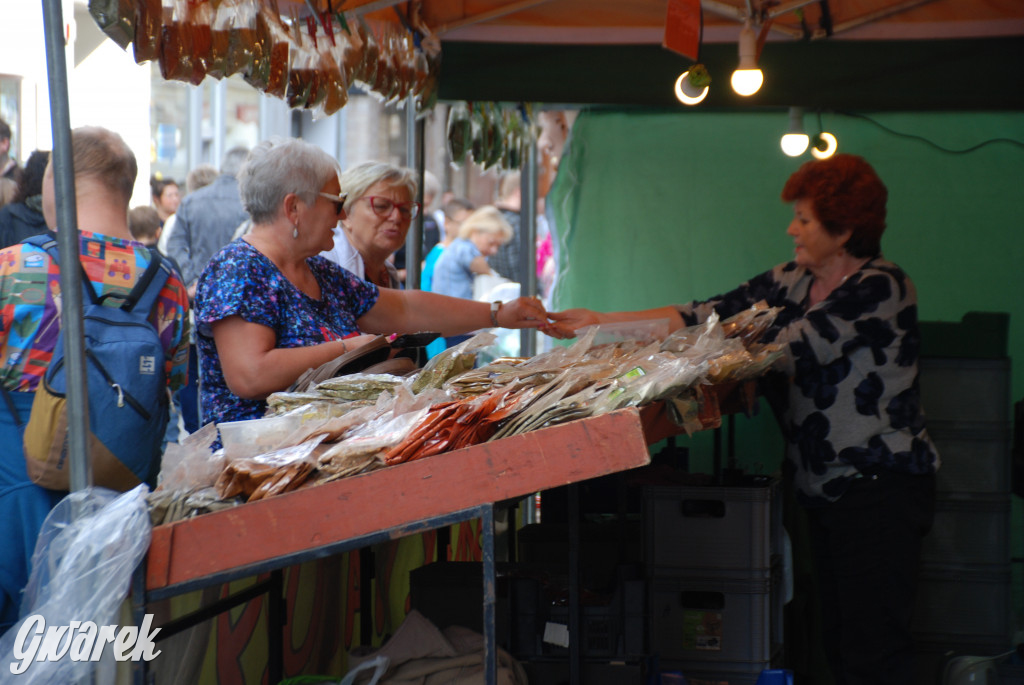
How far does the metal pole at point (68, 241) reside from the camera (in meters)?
1.69

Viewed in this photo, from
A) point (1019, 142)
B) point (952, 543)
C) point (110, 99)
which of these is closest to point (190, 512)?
point (952, 543)

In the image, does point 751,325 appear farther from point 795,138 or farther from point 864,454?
point 795,138

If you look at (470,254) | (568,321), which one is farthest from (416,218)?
(470,254)

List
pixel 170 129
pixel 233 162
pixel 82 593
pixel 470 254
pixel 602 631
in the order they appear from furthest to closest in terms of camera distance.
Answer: pixel 170 129 < pixel 470 254 < pixel 233 162 < pixel 602 631 < pixel 82 593

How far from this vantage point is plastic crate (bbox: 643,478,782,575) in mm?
2875

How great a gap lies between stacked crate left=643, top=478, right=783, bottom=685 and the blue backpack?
4.37ft

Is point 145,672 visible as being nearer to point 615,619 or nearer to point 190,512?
point 190,512

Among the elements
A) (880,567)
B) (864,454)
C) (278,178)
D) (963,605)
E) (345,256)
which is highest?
(278,178)

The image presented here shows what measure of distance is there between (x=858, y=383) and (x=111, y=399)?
1986 mm

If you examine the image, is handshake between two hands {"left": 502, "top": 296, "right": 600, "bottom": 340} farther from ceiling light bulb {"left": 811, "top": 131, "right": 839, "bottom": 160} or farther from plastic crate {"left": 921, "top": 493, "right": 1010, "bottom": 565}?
ceiling light bulb {"left": 811, "top": 131, "right": 839, "bottom": 160}

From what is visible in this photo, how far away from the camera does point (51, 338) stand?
250 cm

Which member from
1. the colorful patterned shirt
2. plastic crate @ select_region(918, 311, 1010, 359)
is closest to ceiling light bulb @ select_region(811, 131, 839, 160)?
plastic crate @ select_region(918, 311, 1010, 359)

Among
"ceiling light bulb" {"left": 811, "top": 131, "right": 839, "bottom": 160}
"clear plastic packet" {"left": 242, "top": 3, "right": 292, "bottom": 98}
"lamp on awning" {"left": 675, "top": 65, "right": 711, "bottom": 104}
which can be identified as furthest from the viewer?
"ceiling light bulb" {"left": 811, "top": 131, "right": 839, "bottom": 160}

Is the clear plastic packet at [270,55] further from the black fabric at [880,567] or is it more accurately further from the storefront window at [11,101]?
the storefront window at [11,101]
